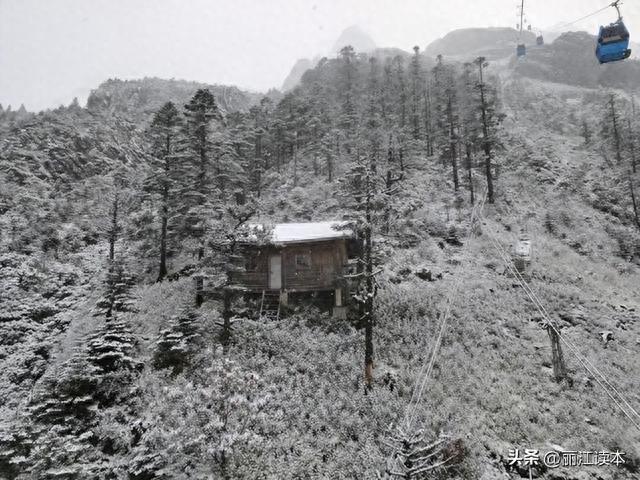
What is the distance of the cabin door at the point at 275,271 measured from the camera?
24.8 metres

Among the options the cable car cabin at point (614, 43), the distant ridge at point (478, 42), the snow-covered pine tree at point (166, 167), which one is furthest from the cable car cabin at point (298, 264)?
the distant ridge at point (478, 42)

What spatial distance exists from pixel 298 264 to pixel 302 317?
12.2ft

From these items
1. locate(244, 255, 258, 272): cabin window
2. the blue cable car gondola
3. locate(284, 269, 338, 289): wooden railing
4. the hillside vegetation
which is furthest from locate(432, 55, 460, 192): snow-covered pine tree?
the blue cable car gondola

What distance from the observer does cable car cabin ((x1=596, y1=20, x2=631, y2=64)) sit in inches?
525

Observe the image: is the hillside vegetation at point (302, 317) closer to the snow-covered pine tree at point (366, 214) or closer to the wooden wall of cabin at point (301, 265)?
the snow-covered pine tree at point (366, 214)

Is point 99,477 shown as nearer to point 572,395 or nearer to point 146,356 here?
point 146,356

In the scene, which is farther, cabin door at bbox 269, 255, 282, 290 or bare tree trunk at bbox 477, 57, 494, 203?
bare tree trunk at bbox 477, 57, 494, 203

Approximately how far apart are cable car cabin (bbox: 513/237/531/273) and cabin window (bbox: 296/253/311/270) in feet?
53.2

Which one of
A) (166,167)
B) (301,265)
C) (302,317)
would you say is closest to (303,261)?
(301,265)

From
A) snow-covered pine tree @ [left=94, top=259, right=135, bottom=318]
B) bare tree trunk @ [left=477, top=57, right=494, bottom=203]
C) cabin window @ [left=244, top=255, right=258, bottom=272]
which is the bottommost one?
snow-covered pine tree @ [left=94, top=259, right=135, bottom=318]

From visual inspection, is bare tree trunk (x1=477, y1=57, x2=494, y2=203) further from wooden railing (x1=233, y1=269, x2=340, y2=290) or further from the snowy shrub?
the snowy shrub

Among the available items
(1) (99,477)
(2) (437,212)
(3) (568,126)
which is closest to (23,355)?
(1) (99,477)

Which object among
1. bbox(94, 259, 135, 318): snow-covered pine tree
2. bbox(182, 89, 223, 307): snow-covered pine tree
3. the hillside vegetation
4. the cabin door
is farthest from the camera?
bbox(182, 89, 223, 307): snow-covered pine tree

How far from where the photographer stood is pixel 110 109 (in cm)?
7075
